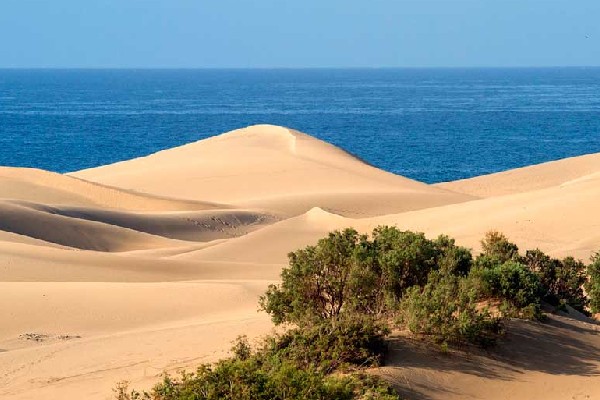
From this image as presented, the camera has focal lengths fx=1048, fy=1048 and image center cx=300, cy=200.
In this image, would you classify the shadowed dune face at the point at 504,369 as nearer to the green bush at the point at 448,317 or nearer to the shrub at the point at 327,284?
the green bush at the point at 448,317

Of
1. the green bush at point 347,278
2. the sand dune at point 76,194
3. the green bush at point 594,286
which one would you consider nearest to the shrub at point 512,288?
the green bush at point 347,278

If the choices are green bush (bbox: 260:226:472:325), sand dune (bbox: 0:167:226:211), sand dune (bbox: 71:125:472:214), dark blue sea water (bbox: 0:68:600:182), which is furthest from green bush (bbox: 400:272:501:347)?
dark blue sea water (bbox: 0:68:600:182)

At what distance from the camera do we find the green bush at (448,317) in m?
10.2

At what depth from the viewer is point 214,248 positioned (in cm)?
2573

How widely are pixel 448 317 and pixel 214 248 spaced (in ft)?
51.9

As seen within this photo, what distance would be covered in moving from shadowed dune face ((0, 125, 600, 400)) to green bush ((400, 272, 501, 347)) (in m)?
0.20

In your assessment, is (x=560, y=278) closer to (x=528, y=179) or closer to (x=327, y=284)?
(x=327, y=284)

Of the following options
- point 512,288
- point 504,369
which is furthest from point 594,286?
point 504,369

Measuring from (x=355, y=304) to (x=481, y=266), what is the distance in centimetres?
198

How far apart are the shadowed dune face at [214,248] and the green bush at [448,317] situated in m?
0.20

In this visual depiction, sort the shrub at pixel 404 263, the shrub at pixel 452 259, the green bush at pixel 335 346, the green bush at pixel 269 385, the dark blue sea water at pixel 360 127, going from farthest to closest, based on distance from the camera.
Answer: the dark blue sea water at pixel 360 127 < the shrub at pixel 452 259 < the shrub at pixel 404 263 < the green bush at pixel 335 346 < the green bush at pixel 269 385

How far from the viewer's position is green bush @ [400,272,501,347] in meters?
10.2

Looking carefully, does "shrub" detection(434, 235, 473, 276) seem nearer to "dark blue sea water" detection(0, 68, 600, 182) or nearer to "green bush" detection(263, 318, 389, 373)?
"green bush" detection(263, 318, 389, 373)

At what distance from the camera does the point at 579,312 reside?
1391 cm
